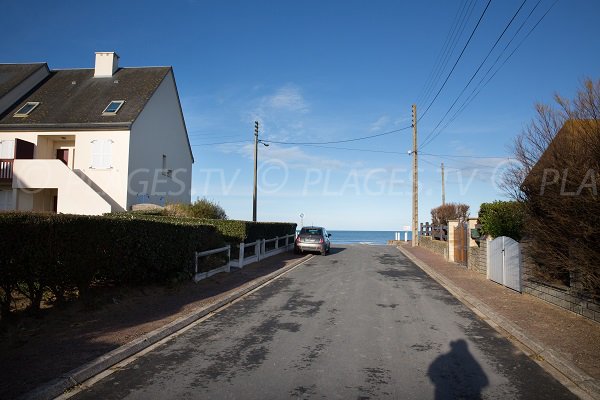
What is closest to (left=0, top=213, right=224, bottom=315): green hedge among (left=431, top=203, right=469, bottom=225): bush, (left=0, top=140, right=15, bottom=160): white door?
(left=0, top=140, right=15, bottom=160): white door

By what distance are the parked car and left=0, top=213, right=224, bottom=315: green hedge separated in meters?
12.9

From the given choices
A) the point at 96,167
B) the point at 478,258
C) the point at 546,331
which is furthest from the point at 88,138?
the point at 546,331

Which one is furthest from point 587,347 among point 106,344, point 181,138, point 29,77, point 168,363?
point 29,77

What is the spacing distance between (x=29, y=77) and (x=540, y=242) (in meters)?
30.6

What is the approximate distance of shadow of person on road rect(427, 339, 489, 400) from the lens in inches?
184

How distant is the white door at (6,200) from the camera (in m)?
22.1

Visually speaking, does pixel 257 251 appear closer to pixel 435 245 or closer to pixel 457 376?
pixel 435 245

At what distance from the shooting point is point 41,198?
23141 mm

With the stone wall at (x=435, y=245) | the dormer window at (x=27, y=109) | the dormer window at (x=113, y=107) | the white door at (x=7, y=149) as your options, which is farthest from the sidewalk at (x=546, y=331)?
the dormer window at (x=27, y=109)

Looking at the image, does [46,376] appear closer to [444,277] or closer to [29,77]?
[444,277]

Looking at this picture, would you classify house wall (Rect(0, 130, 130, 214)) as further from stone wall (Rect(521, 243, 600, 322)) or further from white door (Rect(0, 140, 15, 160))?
stone wall (Rect(521, 243, 600, 322))

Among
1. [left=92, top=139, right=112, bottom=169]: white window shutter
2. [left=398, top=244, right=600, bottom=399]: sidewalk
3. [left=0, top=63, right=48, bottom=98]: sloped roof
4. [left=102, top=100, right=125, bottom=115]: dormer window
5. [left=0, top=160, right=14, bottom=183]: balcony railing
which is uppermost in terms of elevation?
[left=0, top=63, right=48, bottom=98]: sloped roof

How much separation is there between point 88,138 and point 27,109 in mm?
5387

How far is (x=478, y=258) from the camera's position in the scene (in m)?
15.6
